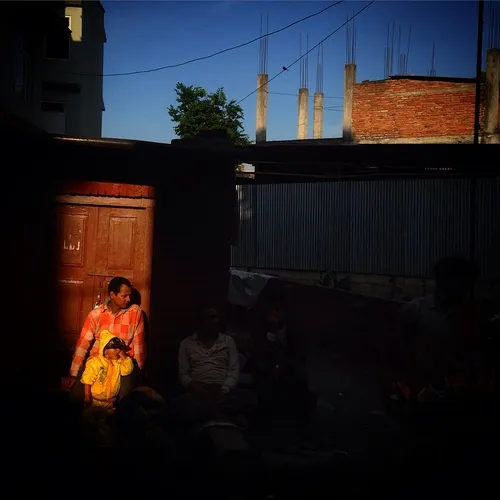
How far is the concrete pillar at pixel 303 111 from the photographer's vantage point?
3388 centimetres

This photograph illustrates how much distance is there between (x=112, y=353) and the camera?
5.93m

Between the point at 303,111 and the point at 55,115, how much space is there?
1372cm

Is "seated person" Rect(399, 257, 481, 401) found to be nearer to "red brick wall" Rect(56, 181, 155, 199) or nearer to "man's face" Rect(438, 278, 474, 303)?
"man's face" Rect(438, 278, 474, 303)

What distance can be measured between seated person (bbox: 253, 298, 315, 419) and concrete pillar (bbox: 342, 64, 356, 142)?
18.7 meters

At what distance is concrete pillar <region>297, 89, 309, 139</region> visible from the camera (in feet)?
111

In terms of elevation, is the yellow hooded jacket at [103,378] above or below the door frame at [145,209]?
below

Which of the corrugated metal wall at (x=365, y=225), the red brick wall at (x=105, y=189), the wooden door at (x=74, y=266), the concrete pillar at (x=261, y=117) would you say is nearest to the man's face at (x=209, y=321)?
the wooden door at (x=74, y=266)

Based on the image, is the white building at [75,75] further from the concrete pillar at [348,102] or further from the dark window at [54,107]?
the concrete pillar at [348,102]

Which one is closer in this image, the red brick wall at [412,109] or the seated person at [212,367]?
the seated person at [212,367]

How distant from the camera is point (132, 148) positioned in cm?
666

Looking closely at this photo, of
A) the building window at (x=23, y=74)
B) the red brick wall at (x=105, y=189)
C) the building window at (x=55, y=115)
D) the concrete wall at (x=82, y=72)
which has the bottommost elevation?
the red brick wall at (x=105, y=189)

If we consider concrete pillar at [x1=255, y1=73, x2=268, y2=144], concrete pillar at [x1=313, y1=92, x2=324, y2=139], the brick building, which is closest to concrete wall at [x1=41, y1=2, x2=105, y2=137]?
concrete pillar at [x1=255, y1=73, x2=268, y2=144]

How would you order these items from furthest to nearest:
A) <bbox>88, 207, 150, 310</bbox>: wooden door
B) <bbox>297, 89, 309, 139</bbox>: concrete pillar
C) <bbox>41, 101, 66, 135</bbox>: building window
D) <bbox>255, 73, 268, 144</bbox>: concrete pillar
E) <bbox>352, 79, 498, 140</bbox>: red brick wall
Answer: <bbox>297, 89, 309, 139</bbox>: concrete pillar < <bbox>255, 73, 268, 144</bbox>: concrete pillar < <bbox>41, 101, 66, 135</bbox>: building window < <bbox>352, 79, 498, 140</bbox>: red brick wall < <bbox>88, 207, 150, 310</bbox>: wooden door

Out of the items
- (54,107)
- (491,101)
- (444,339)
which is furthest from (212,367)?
(54,107)
